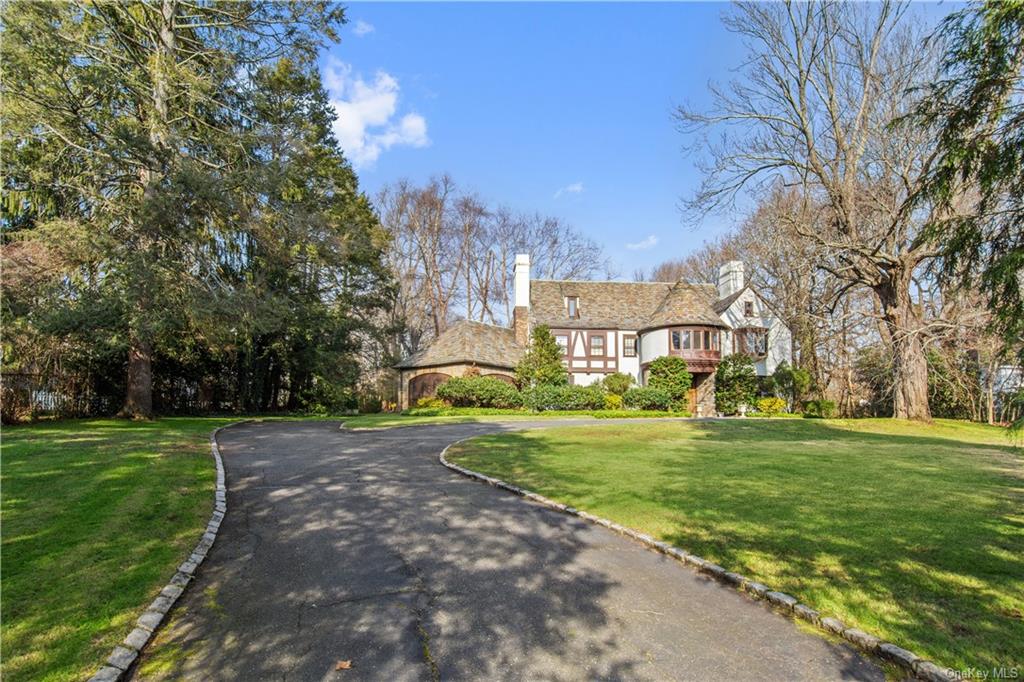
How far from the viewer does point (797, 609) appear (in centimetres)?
432

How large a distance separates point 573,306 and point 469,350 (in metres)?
10.3

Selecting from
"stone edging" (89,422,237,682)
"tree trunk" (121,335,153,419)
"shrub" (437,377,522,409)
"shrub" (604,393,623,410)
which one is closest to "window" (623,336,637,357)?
"shrub" (604,393,623,410)

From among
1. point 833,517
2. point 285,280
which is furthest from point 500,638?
point 285,280

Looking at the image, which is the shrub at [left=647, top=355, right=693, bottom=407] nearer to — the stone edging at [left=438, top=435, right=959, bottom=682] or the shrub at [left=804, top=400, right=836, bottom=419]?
the shrub at [left=804, top=400, right=836, bottom=419]

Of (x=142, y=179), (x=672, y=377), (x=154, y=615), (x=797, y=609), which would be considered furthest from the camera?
(x=672, y=377)

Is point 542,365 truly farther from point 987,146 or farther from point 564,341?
point 987,146

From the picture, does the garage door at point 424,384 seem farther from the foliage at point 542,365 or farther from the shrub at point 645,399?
the shrub at point 645,399

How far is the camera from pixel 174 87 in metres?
19.2

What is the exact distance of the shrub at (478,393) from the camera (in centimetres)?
3081

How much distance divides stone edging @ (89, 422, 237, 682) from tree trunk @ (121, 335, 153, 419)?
17206mm

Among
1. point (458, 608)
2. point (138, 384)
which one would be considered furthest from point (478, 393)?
point (458, 608)

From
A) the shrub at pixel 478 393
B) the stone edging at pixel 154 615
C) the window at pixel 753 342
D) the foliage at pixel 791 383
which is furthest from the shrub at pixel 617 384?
the stone edging at pixel 154 615

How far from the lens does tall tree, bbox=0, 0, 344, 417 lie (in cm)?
1705

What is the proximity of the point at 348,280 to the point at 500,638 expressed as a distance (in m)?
30.9
